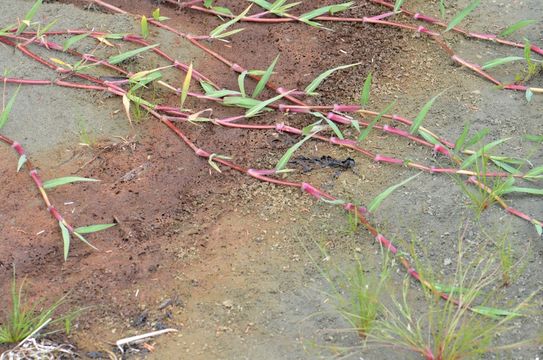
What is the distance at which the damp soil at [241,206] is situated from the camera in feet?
8.06

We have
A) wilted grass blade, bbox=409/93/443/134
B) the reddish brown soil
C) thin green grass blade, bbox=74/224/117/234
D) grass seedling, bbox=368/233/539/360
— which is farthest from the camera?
wilted grass blade, bbox=409/93/443/134

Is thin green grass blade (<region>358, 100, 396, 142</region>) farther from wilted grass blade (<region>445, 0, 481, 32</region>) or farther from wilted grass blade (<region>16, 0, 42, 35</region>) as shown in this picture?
wilted grass blade (<region>16, 0, 42, 35</region>)

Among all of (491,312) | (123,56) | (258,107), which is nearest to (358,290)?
(491,312)

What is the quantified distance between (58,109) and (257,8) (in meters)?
0.92

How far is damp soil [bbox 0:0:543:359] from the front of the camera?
2.46 meters

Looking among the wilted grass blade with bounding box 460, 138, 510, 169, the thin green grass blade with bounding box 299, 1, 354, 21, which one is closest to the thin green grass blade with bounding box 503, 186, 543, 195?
the wilted grass blade with bounding box 460, 138, 510, 169

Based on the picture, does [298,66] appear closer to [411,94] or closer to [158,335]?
[411,94]

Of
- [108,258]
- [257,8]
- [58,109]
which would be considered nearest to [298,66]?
[257,8]

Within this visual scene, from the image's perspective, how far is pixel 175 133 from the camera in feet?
9.98

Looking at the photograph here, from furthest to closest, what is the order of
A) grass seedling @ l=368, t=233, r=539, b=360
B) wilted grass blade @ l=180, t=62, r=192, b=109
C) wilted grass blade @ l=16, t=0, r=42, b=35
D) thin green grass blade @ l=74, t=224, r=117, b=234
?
wilted grass blade @ l=16, t=0, r=42, b=35 → wilted grass blade @ l=180, t=62, r=192, b=109 → thin green grass blade @ l=74, t=224, r=117, b=234 → grass seedling @ l=368, t=233, r=539, b=360

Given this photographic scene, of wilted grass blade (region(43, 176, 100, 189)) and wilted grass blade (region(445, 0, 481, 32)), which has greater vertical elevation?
wilted grass blade (region(445, 0, 481, 32))

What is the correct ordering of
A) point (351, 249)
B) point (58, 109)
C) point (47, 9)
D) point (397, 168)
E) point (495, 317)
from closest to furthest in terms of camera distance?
point (495, 317) → point (351, 249) → point (397, 168) → point (58, 109) → point (47, 9)

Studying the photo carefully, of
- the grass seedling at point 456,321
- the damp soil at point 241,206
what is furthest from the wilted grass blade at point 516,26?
the grass seedling at point 456,321

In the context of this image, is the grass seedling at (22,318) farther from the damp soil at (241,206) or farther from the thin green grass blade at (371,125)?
the thin green grass blade at (371,125)
